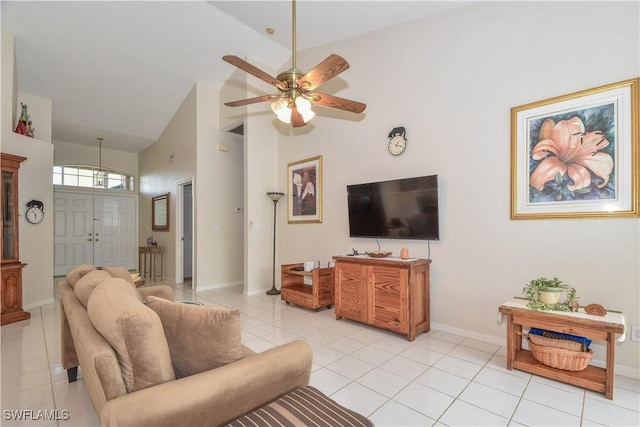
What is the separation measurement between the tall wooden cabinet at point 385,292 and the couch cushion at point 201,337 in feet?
6.96

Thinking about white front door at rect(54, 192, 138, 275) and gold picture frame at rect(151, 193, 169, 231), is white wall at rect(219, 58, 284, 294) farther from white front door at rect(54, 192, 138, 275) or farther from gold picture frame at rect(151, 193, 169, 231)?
white front door at rect(54, 192, 138, 275)

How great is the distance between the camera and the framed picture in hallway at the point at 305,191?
4582 millimetres

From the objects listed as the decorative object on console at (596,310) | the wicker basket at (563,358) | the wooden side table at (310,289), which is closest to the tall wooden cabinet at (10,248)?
the wooden side table at (310,289)

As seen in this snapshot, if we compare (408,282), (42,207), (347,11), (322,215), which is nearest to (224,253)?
(322,215)

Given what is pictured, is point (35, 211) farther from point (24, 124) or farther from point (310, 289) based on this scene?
point (310, 289)

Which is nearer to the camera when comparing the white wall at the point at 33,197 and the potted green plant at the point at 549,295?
the potted green plant at the point at 549,295

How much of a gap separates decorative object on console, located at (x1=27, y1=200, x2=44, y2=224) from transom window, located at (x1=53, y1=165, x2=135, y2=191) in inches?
136

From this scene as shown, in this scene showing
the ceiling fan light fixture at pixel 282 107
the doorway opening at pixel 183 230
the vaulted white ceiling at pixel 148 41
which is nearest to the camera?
the ceiling fan light fixture at pixel 282 107

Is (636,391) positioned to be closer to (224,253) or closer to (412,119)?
(412,119)

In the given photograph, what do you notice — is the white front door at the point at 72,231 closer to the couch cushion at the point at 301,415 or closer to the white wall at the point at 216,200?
the white wall at the point at 216,200

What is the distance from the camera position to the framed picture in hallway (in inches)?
180

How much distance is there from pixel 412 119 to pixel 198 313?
3144mm

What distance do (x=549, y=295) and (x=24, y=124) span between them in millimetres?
6753

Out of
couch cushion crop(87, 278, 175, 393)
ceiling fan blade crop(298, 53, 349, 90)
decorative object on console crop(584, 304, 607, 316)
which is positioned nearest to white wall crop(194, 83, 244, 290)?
ceiling fan blade crop(298, 53, 349, 90)
